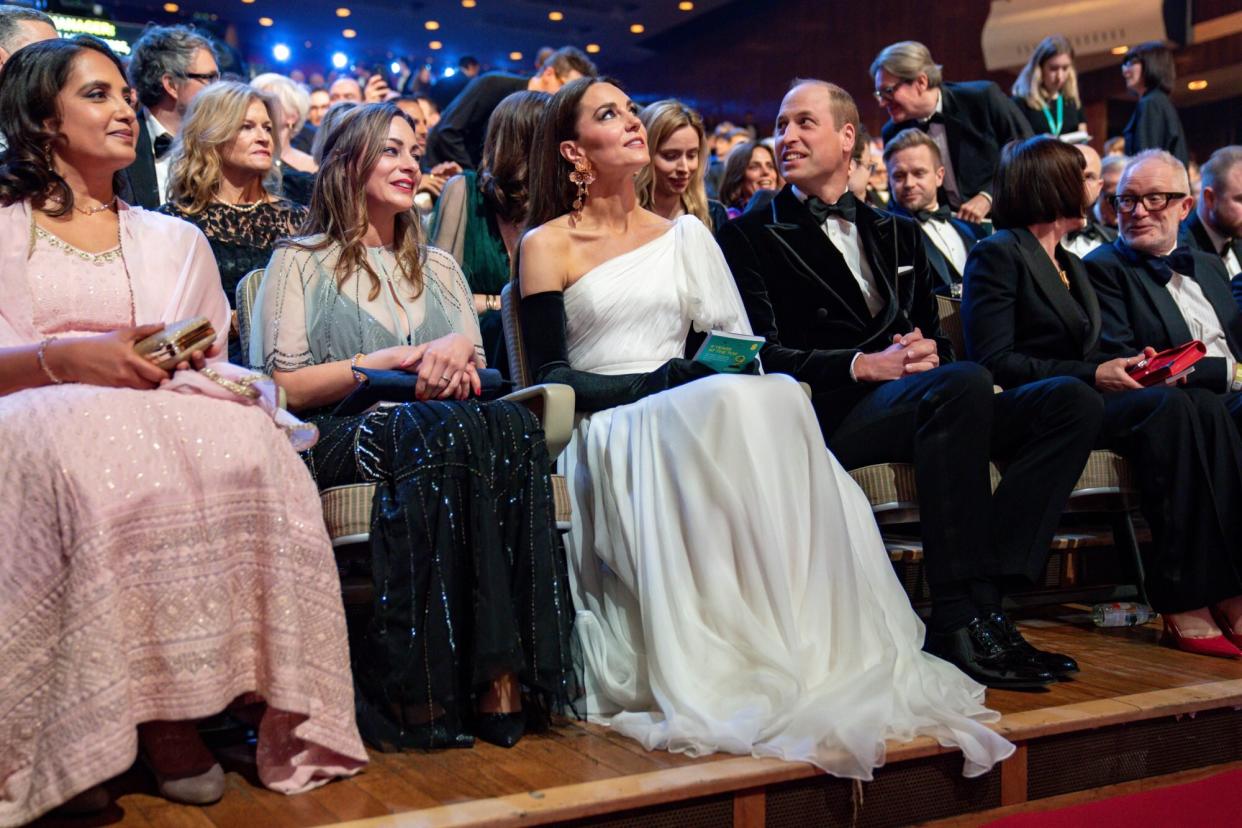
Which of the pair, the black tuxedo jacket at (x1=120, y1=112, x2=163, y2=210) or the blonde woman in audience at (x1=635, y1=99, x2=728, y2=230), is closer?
the black tuxedo jacket at (x1=120, y1=112, x2=163, y2=210)

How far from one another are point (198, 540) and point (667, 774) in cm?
88

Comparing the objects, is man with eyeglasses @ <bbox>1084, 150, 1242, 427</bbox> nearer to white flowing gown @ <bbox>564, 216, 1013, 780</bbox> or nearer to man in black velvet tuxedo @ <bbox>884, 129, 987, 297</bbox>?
man in black velvet tuxedo @ <bbox>884, 129, 987, 297</bbox>

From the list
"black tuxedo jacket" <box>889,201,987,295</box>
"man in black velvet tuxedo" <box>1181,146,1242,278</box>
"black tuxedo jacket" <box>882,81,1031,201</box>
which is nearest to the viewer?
"black tuxedo jacket" <box>889,201,987,295</box>

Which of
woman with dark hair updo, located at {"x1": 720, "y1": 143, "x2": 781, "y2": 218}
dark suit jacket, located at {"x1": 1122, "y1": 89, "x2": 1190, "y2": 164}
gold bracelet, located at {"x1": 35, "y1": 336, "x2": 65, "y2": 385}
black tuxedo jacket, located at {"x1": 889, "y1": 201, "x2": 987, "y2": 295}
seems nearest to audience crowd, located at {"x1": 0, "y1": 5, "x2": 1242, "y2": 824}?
gold bracelet, located at {"x1": 35, "y1": 336, "x2": 65, "y2": 385}

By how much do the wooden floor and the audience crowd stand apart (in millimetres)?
55

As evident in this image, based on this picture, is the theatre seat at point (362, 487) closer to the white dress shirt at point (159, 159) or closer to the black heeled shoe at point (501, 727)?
the black heeled shoe at point (501, 727)

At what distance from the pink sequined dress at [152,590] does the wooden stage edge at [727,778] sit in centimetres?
32

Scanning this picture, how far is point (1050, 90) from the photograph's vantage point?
611cm

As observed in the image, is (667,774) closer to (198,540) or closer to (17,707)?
(198,540)

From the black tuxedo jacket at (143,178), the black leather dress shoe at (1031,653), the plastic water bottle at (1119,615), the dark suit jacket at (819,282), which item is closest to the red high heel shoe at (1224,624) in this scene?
the plastic water bottle at (1119,615)

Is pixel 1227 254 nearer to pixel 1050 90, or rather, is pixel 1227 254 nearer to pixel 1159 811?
pixel 1050 90

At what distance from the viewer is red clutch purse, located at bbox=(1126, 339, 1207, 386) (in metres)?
3.31

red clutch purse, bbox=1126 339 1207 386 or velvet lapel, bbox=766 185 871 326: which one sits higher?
velvet lapel, bbox=766 185 871 326

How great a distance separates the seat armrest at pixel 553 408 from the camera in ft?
8.39
